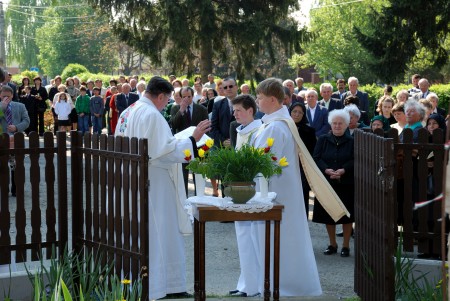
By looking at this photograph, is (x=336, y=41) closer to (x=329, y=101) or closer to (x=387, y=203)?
(x=329, y=101)

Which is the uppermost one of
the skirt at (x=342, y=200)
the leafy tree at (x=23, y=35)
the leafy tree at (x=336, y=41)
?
the leafy tree at (x=23, y=35)

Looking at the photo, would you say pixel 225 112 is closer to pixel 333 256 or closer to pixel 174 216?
pixel 333 256

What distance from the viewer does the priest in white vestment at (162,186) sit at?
27.6 feet

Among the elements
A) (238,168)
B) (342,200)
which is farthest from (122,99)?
(238,168)

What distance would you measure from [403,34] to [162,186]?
1770cm

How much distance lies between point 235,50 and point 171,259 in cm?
3406

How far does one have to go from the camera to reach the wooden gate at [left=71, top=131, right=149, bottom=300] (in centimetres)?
730

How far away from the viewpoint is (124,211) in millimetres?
7617

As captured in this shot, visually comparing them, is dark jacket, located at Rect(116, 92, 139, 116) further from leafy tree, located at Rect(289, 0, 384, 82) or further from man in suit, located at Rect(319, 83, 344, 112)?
leafy tree, located at Rect(289, 0, 384, 82)

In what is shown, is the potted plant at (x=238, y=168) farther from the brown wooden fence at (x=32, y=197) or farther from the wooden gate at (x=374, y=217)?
the brown wooden fence at (x=32, y=197)

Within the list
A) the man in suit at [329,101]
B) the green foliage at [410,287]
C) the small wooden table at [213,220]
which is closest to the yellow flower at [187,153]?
the small wooden table at [213,220]

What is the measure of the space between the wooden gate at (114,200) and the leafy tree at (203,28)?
31358 millimetres

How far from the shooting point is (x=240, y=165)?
25.1ft

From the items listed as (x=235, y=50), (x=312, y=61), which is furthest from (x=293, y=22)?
(x=312, y=61)
